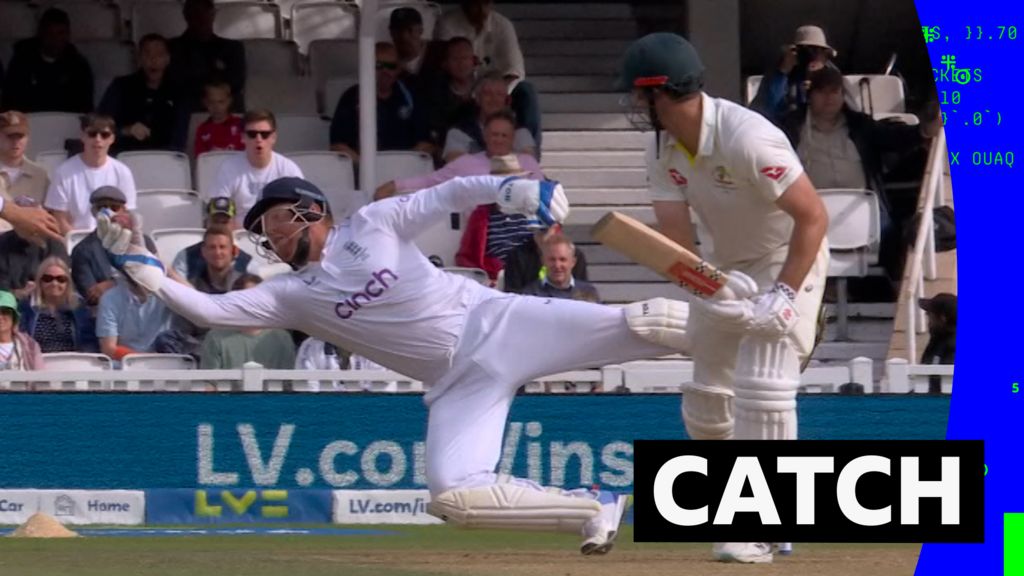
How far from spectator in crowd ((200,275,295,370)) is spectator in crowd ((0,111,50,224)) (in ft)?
6.03

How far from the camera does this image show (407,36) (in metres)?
12.6

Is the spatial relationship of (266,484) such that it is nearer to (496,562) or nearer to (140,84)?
(496,562)

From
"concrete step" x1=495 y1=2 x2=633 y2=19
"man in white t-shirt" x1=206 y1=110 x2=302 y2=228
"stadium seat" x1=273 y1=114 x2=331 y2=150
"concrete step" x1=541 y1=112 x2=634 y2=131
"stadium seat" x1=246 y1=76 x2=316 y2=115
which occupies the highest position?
"concrete step" x1=495 y1=2 x2=633 y2=19

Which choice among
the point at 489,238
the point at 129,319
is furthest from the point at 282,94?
the point at 129,319

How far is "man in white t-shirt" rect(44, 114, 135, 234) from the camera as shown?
37.0 feet

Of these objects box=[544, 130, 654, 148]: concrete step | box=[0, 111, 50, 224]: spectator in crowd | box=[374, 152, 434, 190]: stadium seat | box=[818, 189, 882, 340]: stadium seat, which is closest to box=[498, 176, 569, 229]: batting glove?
box=[818, 189, 882, 340]: stadium seat

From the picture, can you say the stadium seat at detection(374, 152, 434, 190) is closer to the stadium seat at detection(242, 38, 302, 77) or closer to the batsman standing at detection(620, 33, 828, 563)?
the stadium seat at detection(242, 38, 302, 77)

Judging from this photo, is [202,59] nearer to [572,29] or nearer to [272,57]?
[272,57]

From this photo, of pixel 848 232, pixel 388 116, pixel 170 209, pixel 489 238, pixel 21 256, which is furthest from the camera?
pixel 388 116

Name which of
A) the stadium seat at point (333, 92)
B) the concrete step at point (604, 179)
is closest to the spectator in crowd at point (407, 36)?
the stadium seat at point (333, 92)

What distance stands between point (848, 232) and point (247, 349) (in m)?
3.39

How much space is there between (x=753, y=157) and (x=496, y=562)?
1.63 metres

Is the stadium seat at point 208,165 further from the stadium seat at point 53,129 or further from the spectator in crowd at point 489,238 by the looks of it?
the spectator in crowd at point 489,238

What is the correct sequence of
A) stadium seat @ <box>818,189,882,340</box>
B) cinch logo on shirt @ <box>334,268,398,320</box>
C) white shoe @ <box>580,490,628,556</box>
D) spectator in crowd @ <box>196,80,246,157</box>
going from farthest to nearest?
spectator in crowd @ <box>196,80,246,157</box>, stadium seat @ <box>818,189,882,340</box>, cinch logo on shirt @ <box>334,268,398,320</box>, white shoe @ <box>580,490,628,556</box>
